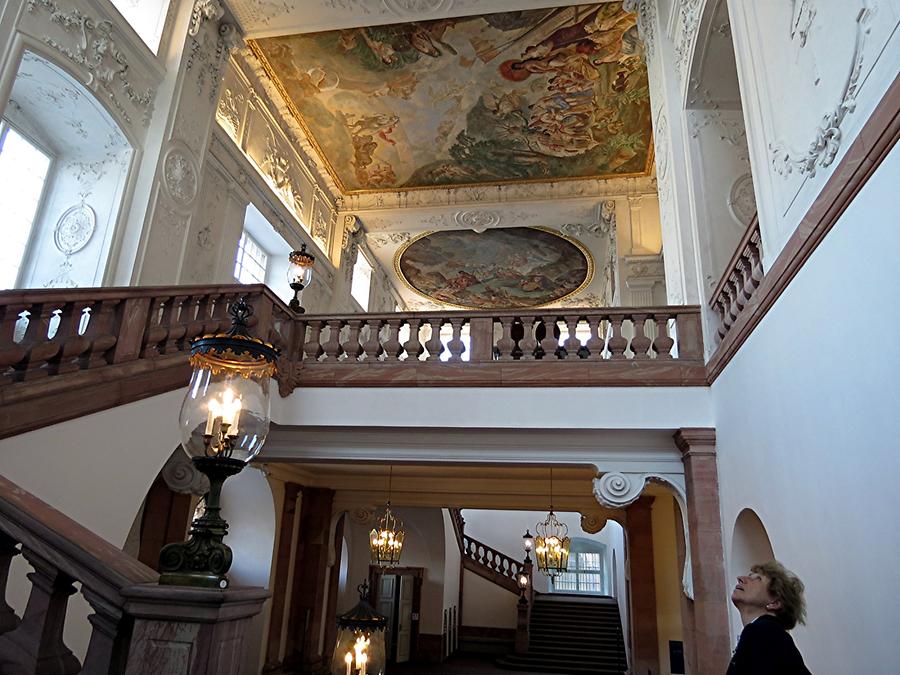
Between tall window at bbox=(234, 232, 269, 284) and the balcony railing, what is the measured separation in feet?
14.2

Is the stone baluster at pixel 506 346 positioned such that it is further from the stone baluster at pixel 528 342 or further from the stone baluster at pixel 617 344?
the stone baluster at pixel 617 344

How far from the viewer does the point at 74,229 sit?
715cm

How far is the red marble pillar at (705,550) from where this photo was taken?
16.9 ft

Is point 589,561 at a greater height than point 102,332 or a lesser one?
lesser

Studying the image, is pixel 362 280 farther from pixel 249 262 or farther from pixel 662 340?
pixel 662 340

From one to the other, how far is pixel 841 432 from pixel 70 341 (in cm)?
437

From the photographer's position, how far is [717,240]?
634 centimetres

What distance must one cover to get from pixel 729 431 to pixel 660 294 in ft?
24.0

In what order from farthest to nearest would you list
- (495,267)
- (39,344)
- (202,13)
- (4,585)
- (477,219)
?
(495,267), (477,219), (202,13), (39,344), (4,585)

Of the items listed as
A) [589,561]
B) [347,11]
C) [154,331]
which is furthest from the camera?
[589,561]

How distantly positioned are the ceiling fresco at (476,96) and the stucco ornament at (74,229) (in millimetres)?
4453

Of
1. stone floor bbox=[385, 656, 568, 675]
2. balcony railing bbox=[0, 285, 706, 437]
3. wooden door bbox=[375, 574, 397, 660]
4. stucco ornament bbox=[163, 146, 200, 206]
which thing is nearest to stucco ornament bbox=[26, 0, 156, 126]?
stucco ornament bbox=[163, 146, 200, 206]

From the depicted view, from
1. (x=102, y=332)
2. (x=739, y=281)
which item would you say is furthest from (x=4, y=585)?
(x=739, y=281)

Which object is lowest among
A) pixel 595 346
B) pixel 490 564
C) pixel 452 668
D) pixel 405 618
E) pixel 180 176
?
pixel 452 668
